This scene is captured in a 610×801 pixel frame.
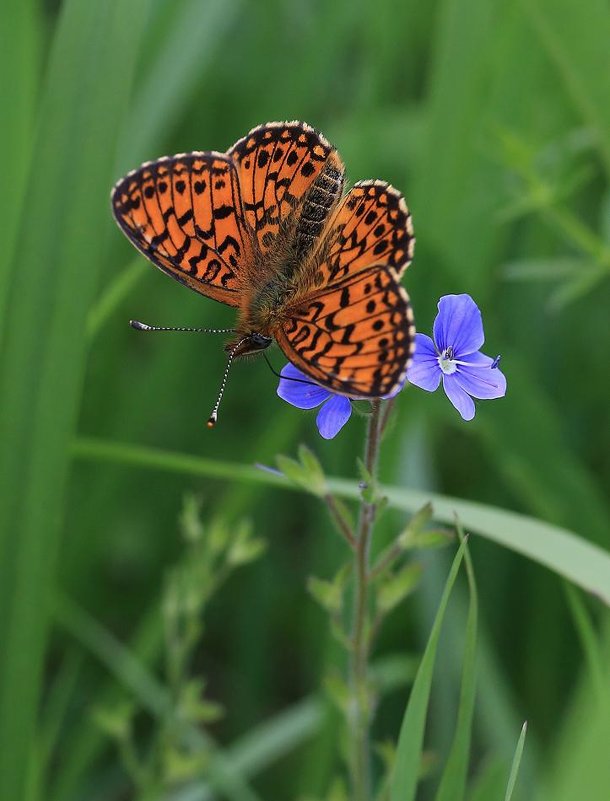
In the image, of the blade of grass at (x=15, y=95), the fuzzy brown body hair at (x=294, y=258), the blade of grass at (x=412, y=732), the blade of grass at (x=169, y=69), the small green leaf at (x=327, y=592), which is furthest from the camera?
the blade of grass at (x=169, y=69)

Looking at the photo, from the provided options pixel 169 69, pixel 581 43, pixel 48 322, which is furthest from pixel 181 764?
pixel 169 69

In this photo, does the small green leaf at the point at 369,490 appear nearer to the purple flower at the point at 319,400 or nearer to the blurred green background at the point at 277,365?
the purple flower at the point at 319,400

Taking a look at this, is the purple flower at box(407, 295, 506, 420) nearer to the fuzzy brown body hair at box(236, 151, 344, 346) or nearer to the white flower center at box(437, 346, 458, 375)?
the white flower center at box(437, 346, 458, 375)

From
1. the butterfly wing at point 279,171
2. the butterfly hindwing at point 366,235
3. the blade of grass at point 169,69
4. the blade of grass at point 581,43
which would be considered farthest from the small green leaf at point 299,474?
the blade of grass at point 169,69

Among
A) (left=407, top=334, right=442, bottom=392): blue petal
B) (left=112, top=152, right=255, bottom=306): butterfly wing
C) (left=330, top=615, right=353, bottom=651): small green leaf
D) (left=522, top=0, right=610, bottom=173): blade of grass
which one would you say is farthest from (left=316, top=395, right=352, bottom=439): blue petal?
(left=522, top=0, right=610, bottom=173): blade of grass

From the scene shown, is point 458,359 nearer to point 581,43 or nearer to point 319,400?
point 319,400

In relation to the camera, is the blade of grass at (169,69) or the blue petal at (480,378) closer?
the blue petal at (480,378)

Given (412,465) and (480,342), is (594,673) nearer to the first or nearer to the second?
(480,342)
